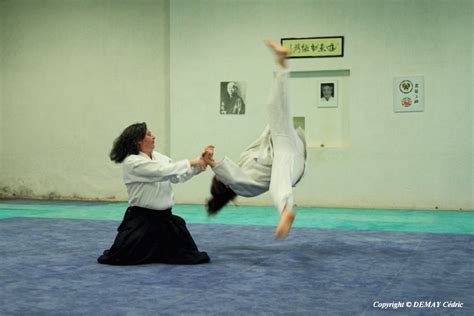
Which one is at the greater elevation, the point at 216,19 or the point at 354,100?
the point at 216,19

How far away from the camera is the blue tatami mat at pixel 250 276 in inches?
146

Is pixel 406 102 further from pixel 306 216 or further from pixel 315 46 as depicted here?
pixel 306 216

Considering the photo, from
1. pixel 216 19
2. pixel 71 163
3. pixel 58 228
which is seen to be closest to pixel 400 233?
pixel 58 228

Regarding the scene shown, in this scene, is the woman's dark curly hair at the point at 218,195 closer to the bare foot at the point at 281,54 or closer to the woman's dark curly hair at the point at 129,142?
the woman's dark curly hair at the point at 129,142

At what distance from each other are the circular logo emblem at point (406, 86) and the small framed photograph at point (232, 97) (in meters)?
2.25

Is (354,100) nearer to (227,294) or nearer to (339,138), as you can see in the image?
(339,138)

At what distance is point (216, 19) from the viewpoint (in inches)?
389

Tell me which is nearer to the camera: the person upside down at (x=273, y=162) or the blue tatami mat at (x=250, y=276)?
the blue tatami mat at (x=250, y=276)

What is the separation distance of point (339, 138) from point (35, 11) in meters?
5.40

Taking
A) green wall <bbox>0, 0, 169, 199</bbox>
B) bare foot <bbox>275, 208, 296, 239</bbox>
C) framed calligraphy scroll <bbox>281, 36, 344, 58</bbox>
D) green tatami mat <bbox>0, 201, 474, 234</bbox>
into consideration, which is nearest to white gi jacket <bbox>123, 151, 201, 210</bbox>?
bare foot <bbox>275, 208, 296, 239</bbox>

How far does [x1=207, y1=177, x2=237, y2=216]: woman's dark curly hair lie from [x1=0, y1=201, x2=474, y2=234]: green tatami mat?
2.40m

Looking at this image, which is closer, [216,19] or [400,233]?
[400,233]

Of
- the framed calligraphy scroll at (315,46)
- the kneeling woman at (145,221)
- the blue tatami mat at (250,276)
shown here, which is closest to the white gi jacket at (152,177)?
the kneeling woman at (145,221)

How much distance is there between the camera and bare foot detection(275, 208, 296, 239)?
420 centimetres
